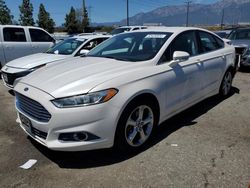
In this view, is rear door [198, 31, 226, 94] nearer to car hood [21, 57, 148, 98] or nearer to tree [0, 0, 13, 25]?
car hood [21, 57, 148, 98]

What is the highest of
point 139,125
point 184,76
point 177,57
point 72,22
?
point 177,57

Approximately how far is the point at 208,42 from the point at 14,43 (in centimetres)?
702

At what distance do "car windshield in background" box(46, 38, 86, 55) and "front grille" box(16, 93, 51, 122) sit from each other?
151 inches

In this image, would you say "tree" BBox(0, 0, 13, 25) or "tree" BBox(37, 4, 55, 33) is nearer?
"tree" BBox(0, 0, 13, 25)

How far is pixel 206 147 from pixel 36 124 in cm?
224

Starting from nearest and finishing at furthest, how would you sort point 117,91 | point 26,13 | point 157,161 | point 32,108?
point 117,91, point 32,108, point 157,161, point 26,13

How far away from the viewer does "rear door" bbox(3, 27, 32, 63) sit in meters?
9.12

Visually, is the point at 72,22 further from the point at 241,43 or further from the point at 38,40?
the point at 241,43

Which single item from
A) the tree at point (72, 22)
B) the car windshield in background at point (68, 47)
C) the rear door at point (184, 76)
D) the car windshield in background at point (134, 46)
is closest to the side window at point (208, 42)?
the rear door at point (184, 76)

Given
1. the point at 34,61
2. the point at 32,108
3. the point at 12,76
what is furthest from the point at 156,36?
the point at 12,76

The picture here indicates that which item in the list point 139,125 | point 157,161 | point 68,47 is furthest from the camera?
point 68,47

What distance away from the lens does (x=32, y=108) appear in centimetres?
310

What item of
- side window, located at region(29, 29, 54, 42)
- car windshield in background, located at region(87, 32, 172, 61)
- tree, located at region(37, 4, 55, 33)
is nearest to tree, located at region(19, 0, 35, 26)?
tree, located at region(37, 4, 55, 33)

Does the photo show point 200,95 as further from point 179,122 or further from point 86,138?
point 86,138
